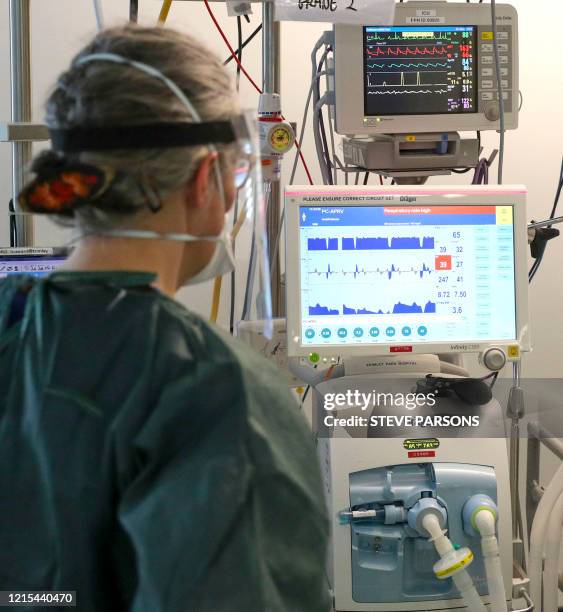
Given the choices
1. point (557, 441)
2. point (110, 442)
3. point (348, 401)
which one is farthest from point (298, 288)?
point (110, 442)

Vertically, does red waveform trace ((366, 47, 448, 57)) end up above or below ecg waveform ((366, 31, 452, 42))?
below

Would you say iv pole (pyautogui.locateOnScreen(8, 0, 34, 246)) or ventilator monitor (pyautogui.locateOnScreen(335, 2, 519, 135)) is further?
iv pole (pyautogui.locateOnScreen(8, 0, 34, 246))

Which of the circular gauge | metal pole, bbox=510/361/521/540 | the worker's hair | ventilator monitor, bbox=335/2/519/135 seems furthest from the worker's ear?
metal pole, bbox=510/361/521/540

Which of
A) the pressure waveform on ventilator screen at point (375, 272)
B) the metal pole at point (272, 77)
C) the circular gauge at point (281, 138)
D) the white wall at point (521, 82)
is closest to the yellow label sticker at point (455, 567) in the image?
the pressure waveform on ventilator screen at point (375, 272)

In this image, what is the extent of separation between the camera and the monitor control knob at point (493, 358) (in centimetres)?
186

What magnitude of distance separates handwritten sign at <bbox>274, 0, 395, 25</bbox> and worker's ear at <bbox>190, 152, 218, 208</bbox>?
2.88ft

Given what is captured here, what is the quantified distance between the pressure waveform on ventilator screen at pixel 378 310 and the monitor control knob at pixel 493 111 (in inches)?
19.2

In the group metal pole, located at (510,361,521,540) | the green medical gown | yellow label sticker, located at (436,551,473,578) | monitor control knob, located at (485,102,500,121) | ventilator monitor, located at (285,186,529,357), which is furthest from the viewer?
monitor control knob, located at (485,102,500,121)

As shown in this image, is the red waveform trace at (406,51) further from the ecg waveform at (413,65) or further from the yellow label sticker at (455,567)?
the yellow label sticker at (455,567)

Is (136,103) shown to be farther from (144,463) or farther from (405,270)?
(405,270)

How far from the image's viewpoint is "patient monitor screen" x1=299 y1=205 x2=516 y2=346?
1.85m

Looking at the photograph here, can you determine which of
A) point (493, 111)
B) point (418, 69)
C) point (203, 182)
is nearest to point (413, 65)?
point (418, 69)

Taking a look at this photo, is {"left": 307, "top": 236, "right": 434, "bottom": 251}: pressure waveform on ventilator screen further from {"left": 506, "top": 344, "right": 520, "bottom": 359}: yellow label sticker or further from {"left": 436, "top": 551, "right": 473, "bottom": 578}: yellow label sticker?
{"left": 436, "top": 551, "right": 473, "bottom": 578}: yellow label sticker

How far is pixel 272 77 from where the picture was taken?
2.01 meters
